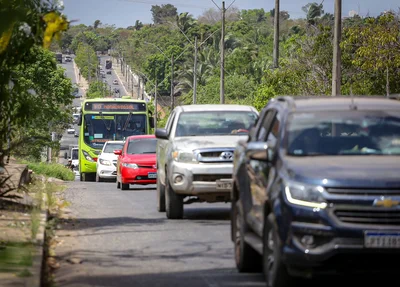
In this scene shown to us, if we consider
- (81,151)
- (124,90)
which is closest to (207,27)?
(124,90)

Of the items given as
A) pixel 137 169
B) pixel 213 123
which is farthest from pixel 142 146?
pixel 213 123

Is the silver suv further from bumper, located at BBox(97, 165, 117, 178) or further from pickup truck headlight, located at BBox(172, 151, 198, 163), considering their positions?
bumper, located at BBox(97, 165, 117, 178)

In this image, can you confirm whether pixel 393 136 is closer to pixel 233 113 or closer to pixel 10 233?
pixel 10 233

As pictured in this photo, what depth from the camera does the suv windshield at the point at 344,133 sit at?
9.47 m

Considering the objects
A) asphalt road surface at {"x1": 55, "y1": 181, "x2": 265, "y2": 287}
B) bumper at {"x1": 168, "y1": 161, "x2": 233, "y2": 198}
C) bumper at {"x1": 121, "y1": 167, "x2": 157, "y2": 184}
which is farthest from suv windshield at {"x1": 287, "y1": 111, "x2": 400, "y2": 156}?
bumper at {"x1": 121, "y1": 167, "x2": 157, "y2": 184}

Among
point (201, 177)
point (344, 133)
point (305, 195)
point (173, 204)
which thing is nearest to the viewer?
point (305, 195)

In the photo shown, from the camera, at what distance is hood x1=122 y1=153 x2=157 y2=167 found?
87.1 ft

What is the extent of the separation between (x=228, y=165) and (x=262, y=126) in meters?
4.94

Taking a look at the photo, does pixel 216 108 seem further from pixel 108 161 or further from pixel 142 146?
pixel 108 161

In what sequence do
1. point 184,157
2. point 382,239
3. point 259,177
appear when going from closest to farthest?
point 382,239 < point 259,177 < point 184,157

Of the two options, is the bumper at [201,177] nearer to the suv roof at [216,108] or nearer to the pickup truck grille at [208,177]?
the pickup truck grille at [208,177]

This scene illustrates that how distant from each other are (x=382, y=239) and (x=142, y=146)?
67.2ft

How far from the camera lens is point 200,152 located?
15.8 m

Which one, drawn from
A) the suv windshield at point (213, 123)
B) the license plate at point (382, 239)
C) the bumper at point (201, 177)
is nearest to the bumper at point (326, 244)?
the license plate at point (382, 239)
